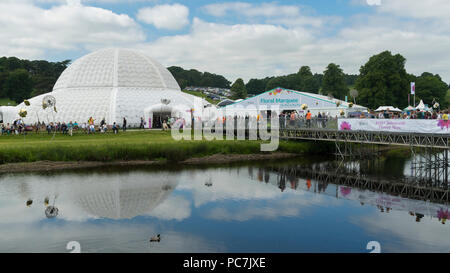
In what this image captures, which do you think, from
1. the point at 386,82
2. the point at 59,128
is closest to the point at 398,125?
the point at 59,128

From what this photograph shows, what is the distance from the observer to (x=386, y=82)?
7069 cm

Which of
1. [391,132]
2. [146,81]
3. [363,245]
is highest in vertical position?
[146,81]

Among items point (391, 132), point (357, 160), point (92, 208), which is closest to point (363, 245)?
point (92, 208)

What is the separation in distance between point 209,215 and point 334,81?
84133mm

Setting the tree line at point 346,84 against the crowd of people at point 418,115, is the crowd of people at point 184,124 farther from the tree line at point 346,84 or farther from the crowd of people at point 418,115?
the tree line at point 346,84

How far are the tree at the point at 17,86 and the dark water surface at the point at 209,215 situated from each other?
253ft

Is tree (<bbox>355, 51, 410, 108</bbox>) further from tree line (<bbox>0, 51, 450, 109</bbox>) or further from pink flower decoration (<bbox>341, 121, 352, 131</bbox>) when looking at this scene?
pink flower decoration (<bbox>341, 121, 352, 131</bbox>)

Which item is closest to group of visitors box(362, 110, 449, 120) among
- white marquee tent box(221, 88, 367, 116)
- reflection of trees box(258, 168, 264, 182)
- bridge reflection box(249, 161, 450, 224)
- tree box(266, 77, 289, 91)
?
Result: bridge reflection box(249, 161, 450, 224)

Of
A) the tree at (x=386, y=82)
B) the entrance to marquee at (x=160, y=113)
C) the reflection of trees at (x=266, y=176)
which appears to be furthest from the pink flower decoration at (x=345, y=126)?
the tree at (x=386, y=82)

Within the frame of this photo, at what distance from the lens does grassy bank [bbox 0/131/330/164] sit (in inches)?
1075

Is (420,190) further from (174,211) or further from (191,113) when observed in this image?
(191,113)

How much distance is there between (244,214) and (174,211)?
10.2 ft

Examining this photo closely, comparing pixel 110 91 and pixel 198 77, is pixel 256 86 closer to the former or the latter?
pixel 198 77
